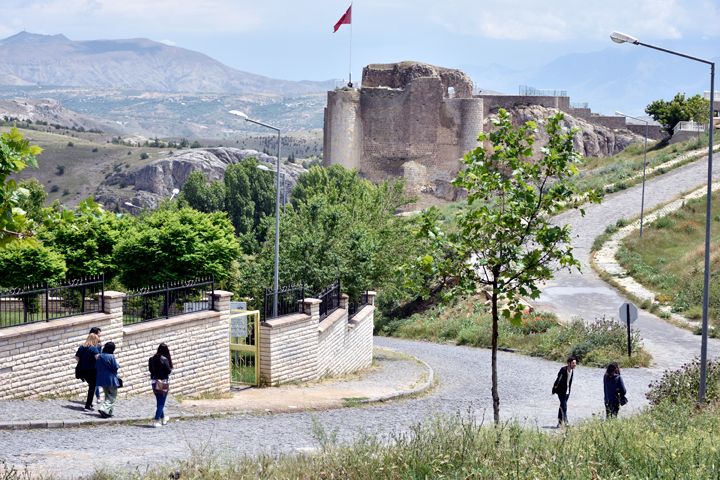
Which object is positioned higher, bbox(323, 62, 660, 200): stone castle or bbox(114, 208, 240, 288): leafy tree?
bbox(323, 62, 660, 200): stone castle

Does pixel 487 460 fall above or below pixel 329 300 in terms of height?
below

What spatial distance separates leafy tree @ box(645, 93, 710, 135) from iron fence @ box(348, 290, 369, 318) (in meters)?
47.4

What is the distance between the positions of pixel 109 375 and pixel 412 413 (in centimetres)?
583

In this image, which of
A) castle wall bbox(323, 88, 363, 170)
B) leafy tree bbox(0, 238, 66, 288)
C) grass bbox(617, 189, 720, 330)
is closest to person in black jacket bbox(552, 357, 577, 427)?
grass bbox(617, 189, 720, 330)

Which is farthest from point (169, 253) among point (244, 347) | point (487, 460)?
point (487, 460)

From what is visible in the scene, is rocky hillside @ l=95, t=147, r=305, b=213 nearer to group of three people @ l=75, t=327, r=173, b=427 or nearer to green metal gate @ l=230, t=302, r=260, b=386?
green metal gate @ l=230, t=302, r=260, b=386

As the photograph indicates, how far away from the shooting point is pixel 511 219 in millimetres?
16141

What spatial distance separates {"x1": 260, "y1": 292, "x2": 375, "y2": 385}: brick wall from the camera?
21.4m

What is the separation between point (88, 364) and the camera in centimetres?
1661

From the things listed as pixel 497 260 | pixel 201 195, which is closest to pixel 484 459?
pixel 497 260

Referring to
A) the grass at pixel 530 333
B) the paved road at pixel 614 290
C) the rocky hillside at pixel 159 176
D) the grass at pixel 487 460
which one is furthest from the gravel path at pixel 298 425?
the rocky hillside at pixel 159 176

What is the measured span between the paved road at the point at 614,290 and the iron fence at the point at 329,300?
846 cm

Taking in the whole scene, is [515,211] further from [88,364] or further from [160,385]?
[88,364]

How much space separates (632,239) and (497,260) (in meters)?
33.2
